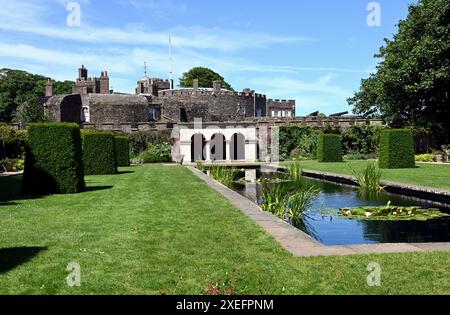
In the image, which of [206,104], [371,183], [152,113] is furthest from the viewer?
[206,104]

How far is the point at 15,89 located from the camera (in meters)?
64.8

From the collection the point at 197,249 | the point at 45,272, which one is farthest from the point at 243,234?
the point at 45,272

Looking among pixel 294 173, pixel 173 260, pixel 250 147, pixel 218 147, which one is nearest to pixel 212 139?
pixel 218 147

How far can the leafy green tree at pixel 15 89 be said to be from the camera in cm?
6209

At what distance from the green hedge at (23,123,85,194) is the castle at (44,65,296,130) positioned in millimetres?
26061

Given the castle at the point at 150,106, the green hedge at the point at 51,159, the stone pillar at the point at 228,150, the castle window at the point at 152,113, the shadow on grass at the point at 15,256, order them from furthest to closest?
the castle window at the point at 152,113
the castle at the point at 150,106
the stone pillar at the point at 228,150
the green hedge at the point at 51,159
the shadow on grass at the point at 15,256

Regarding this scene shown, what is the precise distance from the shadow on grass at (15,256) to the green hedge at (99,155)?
561 inches

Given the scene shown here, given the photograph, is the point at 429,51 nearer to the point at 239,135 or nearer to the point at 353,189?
the point at 353,189

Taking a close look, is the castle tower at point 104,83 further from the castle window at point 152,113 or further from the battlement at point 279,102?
the battlement at point 279,102

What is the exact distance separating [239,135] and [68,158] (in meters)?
26.0

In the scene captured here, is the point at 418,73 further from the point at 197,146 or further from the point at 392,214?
the point at 392,214

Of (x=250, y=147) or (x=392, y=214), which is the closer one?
(x=392, y=214)

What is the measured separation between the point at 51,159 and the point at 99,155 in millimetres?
7706

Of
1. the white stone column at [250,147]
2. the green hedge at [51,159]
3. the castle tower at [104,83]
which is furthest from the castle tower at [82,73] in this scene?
the green hedge at [51,159]
